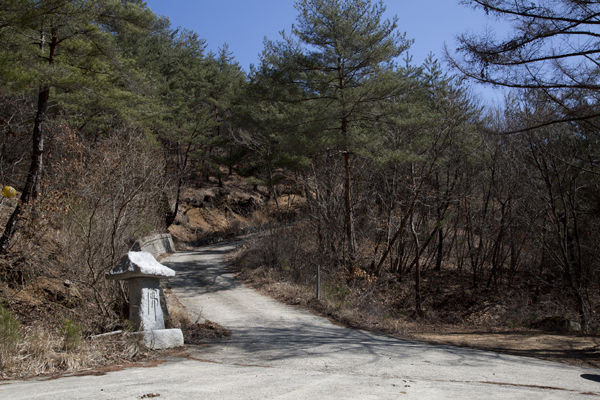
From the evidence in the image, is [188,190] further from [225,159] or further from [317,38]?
[317,38]

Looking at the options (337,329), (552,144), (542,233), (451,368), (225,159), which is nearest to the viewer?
(451,368)

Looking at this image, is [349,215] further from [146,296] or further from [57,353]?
[57,353]

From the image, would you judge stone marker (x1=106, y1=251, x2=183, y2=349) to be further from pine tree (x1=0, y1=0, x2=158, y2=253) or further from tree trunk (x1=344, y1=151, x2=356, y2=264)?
tree trunk (x1=344, y1=151, x2=356, y2=264)

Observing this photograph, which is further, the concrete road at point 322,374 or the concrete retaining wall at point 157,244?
the concrete retaining wall at point 157,244

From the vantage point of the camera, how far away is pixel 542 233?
1767cm

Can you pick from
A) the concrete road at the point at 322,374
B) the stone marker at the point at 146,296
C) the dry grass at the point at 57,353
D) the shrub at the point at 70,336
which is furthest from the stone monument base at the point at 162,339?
the shrub at the point at 70,336

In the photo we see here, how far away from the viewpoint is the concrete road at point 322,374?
4.91 meters

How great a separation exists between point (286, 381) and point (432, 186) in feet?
54.9

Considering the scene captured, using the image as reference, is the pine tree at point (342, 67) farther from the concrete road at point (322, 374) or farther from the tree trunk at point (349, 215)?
the concrete road at point (322, 374)

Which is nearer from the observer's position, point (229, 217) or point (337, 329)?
point (337, 329)

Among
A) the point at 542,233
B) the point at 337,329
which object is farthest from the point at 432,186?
the point at 337,329

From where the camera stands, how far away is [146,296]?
7.55 meters

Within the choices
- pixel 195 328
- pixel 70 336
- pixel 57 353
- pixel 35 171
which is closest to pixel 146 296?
pixel 70 336

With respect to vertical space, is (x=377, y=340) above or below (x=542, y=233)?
below
